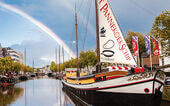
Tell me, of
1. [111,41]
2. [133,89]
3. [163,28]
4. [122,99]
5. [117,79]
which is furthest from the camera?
[163,28]

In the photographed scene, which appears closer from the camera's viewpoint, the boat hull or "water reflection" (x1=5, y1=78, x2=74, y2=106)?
the boat hull

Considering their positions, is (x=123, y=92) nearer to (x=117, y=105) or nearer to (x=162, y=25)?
(x=117, y=105)

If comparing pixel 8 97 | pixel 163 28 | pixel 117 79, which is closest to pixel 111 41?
pixel 117 79

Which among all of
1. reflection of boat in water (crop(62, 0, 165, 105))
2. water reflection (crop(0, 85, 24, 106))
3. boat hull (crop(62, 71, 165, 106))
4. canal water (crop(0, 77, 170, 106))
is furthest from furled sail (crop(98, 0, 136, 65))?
water reflection (crop(0, 85, 24, 106))

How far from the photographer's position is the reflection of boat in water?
44.2ft

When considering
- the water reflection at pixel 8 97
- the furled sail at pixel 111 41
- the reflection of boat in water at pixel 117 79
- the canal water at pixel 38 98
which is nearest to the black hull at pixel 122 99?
the reflection of boat in water at pixel 117 79

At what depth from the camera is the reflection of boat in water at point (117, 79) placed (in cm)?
1346

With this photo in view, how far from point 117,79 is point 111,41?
14.5 feet

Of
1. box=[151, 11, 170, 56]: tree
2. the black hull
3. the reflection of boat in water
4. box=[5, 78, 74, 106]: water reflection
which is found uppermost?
box=[151, 11, 170, 56]: tree

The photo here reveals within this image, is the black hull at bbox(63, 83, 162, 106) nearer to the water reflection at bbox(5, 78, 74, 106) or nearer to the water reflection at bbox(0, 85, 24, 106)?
the water reflection at bbox(5, 78, 74, 106)

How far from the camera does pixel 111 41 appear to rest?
18.0 metres

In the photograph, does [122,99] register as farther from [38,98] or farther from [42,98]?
[38,98]

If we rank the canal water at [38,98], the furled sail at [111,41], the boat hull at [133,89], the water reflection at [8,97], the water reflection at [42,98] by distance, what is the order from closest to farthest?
the boat hull at [133,89], the furled sail at [111,41], the canal water at [38,98], the water reflection at [42,98], the water reflection at [8,97]

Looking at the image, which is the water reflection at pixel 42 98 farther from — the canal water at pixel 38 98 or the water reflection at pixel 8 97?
the water reflection at pixel 8 97
